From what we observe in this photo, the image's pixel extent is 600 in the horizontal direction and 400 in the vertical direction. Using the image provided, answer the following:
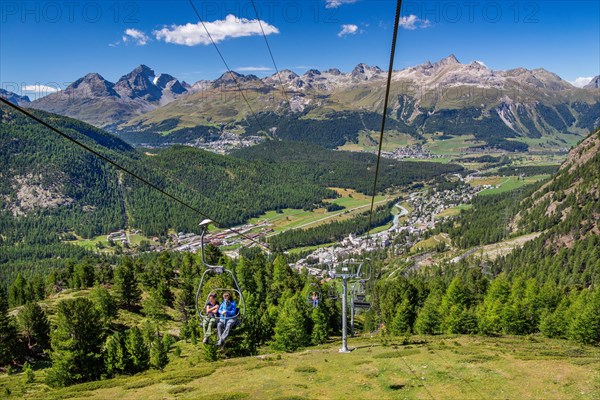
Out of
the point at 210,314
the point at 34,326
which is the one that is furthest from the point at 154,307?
the point at 210,314

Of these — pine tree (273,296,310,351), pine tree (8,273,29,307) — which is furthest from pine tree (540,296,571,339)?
pine tree (8,273,29,307)

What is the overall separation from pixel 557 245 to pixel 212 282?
538 ft

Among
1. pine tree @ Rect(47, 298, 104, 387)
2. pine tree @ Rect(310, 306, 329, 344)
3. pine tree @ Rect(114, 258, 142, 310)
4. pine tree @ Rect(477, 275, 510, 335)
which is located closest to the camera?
pine tree @ Rect(47, 298, 104, 387)

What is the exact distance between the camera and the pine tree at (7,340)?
67.8 meters

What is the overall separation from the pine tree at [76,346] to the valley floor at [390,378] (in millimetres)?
3955

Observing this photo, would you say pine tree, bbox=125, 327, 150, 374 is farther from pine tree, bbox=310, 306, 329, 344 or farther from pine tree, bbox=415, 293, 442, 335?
pine tree, bbox=415, 293, 442, 335

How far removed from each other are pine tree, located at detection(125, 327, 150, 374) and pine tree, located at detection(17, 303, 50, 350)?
20.5 meters

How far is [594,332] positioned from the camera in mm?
65875

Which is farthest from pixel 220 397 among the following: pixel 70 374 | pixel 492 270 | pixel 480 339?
pixel 492 270

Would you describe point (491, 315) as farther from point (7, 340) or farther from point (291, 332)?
point (7, 340)

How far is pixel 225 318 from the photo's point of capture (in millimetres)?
28422

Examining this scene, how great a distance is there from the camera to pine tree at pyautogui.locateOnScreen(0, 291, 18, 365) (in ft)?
222

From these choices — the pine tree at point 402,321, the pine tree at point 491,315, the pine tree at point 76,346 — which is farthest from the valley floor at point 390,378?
the pine tree at point 402,321

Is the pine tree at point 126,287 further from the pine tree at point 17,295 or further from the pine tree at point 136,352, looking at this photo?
the pine tree at point 136,352
